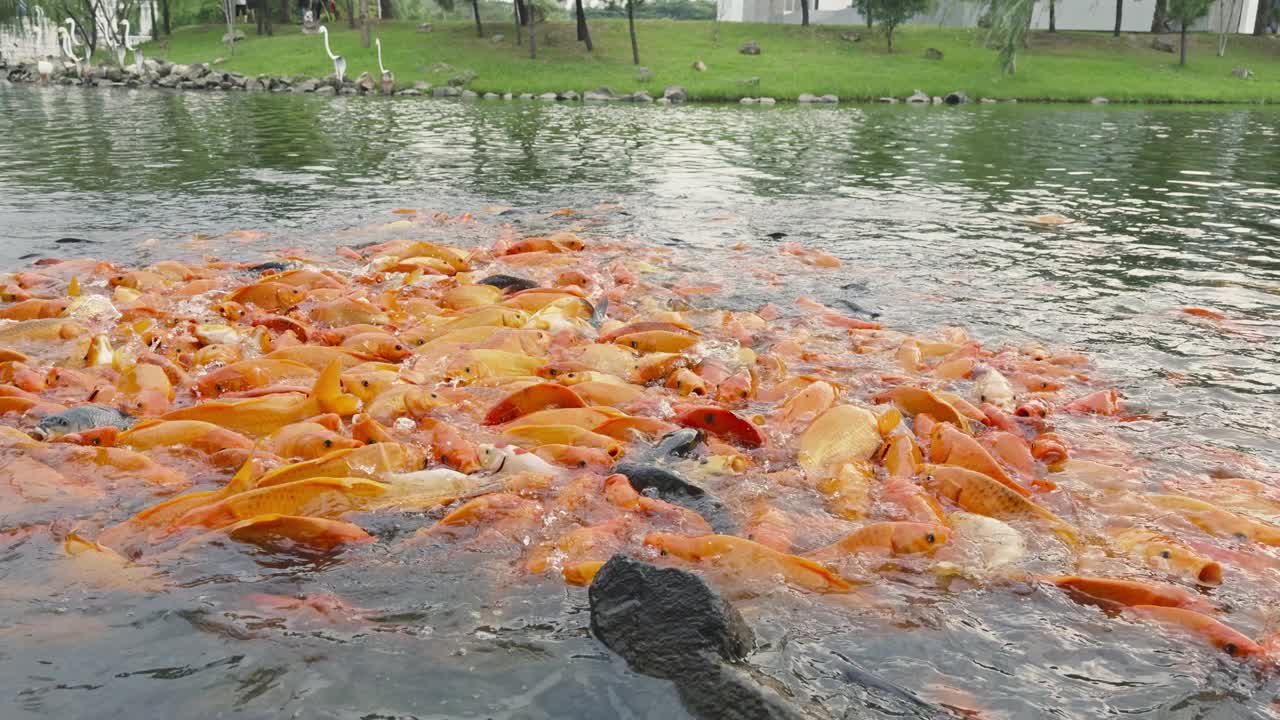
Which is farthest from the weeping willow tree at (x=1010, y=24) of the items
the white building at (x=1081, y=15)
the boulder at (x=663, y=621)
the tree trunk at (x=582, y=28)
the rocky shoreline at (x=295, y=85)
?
the boulder at (x=663, y=621)

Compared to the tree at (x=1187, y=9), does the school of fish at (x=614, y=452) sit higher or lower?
lower

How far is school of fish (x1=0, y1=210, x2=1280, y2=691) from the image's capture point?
171 inches

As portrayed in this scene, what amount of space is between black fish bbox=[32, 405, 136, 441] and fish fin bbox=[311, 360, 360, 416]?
1.12 m

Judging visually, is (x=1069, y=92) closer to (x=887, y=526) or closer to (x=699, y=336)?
(x=699, y=336)

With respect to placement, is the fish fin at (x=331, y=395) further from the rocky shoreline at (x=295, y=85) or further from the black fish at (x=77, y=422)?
the rocky shoreline at (x=295, y=85)

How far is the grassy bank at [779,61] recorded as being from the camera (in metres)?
45.3

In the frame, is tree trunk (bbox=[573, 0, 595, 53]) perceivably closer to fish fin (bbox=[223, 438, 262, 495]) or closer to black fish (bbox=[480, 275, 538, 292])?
black fish (bbox=[480, 275, 538, 292])

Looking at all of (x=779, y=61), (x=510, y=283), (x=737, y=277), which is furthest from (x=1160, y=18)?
(x=510, y=283)

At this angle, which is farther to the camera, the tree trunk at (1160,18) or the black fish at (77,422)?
the tree trunk at (1160,18)

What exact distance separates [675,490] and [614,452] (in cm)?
62

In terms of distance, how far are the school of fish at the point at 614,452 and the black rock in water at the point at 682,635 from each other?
0.44m

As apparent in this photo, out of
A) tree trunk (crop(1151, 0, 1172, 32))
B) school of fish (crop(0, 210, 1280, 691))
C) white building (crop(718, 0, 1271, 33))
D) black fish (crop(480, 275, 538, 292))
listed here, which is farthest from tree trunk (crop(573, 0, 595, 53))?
school of fish (crop(0, 210, 1280, 691))

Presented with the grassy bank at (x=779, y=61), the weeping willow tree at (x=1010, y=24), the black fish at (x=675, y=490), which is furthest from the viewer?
the weeping willow tree at (x=1010, y=24)

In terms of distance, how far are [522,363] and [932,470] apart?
10.5 feet
